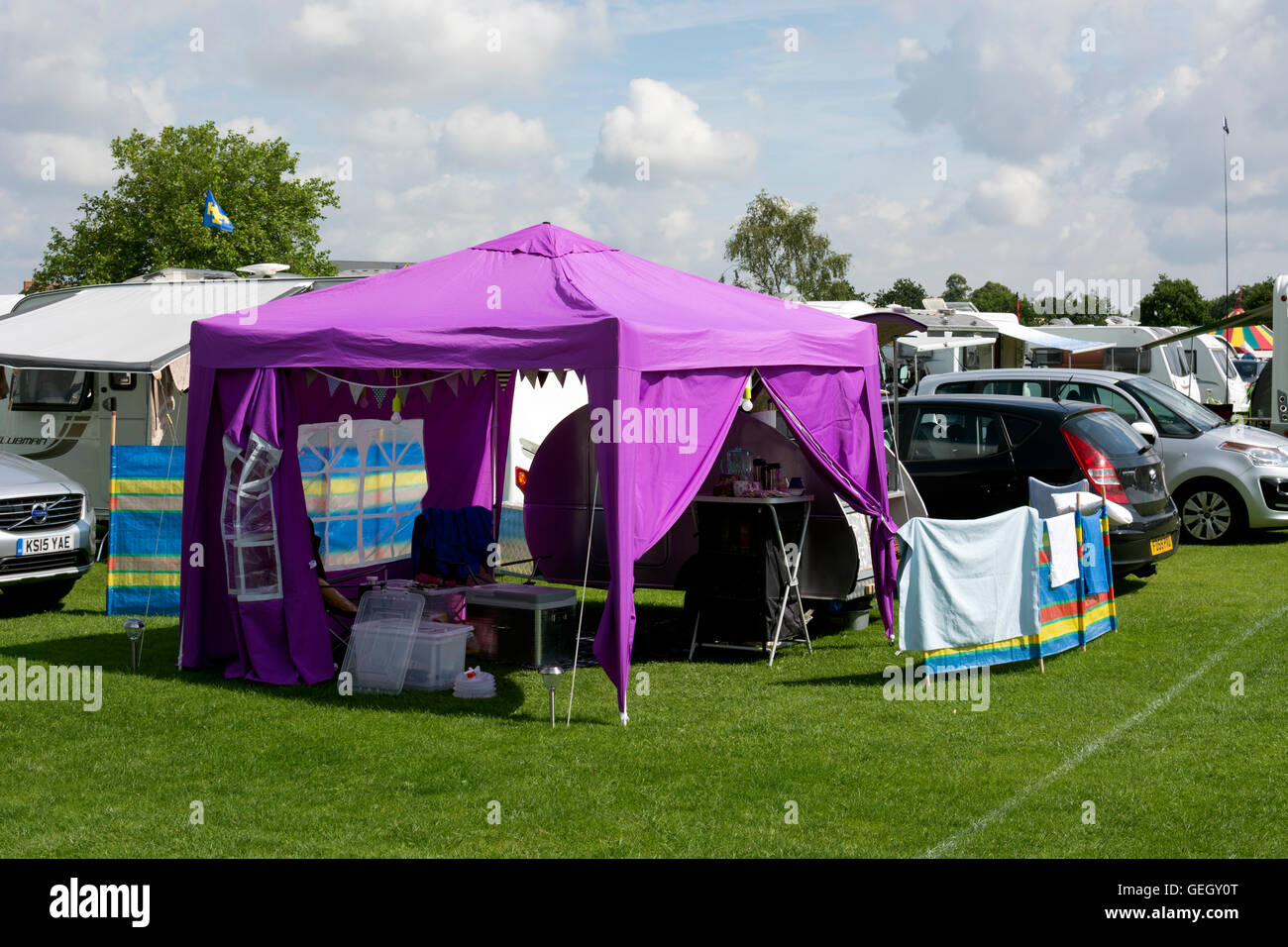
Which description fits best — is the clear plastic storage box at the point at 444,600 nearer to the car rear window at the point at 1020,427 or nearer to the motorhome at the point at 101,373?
the car rear window at the point at 1020,427

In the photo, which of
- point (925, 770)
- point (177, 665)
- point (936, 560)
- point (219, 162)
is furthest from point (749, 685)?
point (219, 162)

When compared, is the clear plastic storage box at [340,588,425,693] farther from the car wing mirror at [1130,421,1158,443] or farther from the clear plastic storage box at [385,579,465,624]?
the car wing mirror at [1130,421,1158,443]

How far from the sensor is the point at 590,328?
7.48 m

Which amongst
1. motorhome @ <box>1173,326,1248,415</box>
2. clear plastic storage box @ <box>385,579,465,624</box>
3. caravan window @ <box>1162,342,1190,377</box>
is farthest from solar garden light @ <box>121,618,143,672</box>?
motorhome @ <box>1173,326,1248,415</box>

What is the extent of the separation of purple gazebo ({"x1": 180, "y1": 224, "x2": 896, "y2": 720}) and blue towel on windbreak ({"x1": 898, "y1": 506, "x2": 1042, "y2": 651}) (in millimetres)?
1257

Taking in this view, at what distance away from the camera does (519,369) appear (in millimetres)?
7832

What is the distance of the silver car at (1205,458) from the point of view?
13812 mm

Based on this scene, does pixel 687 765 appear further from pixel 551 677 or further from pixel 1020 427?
pixel 1020 427

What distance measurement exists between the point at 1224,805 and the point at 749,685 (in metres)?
3.16

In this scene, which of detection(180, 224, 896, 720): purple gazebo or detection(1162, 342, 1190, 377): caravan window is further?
detection(1162, 342, 1190, 377): caravan window

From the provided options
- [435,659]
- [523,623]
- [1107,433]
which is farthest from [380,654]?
[1107,433]

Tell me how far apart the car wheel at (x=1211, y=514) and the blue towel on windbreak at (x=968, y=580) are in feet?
22.0

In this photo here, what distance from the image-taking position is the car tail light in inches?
422

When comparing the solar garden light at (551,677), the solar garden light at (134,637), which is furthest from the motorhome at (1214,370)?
the solar garden light at (134,637)
